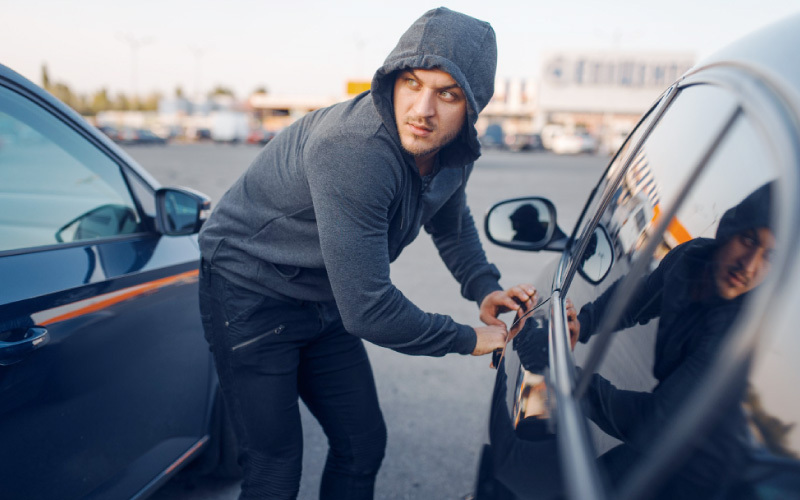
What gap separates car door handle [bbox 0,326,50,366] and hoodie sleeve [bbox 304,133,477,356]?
765 millimetres

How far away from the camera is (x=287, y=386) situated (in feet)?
6.18

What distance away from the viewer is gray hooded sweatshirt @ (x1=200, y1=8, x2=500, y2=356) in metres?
1.51

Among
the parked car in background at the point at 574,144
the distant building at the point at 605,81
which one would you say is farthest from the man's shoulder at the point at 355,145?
the distant building at the point at 605,81

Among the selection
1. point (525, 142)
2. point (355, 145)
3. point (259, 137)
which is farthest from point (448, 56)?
point (259, 137)

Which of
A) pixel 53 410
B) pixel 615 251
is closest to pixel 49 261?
pixel 53 410

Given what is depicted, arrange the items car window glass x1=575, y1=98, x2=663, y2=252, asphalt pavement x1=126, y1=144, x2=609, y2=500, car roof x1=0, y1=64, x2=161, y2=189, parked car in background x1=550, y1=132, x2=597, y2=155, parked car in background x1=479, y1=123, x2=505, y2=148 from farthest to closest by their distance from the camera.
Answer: parked car in background x1=479, y1=123, x2=505, y2=148, parked car in background x1=550, y1=132, x2=597, y2=155, asphalt pavement x1=126, y1=144, x2=609, y2=500, car roof x1=0, y1=64, x2=161, y2=189, car window glass x1=575, y1=98, x2=663, y2=252

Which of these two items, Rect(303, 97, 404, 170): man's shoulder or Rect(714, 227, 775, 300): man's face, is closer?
→ Rect(714, 227, 775, 300): man's face

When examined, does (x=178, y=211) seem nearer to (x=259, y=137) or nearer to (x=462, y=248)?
(x=462, y=248)

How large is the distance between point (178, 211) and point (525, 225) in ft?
4.08

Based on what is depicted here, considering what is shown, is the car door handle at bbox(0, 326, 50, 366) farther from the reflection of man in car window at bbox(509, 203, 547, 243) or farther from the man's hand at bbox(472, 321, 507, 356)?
the reflection of man in car window at bbox(509, 203, 547, 243)

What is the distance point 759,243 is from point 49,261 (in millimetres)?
1734

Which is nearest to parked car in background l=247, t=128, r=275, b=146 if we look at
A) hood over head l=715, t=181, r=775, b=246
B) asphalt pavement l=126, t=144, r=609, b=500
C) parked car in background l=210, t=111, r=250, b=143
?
parked car in background l=210, t=111, r=250, b=143

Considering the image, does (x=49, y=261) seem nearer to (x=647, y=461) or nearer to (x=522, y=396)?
(x=522, y=396)

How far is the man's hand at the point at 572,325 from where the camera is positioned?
1.29 m
